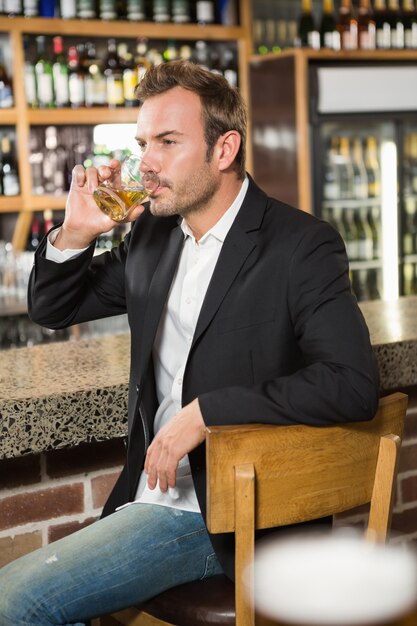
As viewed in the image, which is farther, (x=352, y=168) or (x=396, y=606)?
(x=352, y=168)

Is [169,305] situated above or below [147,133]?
below

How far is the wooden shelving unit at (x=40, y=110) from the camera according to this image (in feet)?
13.9

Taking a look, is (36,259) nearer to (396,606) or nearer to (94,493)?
(94,493)

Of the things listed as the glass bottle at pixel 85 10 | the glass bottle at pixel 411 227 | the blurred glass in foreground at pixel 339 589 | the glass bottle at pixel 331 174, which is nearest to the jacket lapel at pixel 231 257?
the blurred glass in foreground at pixel 339 589

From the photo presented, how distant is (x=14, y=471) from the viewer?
1.64 metres

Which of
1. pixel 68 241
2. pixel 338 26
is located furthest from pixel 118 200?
pixel 338 26

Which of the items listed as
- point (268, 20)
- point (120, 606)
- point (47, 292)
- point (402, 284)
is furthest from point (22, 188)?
point (120, 606)

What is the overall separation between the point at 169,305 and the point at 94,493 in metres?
0.41

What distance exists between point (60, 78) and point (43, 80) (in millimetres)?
95

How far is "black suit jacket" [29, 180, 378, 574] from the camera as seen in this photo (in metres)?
1.30

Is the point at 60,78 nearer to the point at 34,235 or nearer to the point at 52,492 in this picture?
the point at 34,235

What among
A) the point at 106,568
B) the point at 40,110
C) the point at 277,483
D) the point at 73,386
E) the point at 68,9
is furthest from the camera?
the point at 68,9

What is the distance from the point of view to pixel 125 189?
1.58 metres

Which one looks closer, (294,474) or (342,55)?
(294,474)
